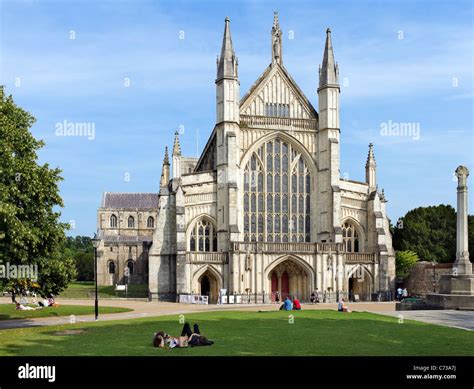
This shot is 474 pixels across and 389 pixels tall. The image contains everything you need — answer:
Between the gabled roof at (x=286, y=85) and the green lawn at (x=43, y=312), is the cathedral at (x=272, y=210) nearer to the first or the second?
the gabled roof at (x=286, y=85)

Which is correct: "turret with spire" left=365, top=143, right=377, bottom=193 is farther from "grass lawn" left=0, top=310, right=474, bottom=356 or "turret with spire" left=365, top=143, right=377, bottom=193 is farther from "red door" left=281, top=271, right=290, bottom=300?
"grass lawn" left=0, top=310, right=474, bottom=356

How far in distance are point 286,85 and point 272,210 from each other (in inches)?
509

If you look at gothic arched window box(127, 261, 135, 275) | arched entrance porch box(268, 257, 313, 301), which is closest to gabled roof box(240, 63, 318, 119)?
arched entrance porch box(268, 257, 313, 301)

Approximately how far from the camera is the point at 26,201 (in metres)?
30.8

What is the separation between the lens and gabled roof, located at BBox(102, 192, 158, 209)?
373ft

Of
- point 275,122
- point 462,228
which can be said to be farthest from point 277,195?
point 462,228

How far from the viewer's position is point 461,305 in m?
38.2

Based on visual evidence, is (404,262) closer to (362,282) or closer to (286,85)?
(362,282)

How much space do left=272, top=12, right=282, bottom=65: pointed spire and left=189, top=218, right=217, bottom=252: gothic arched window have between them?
1822 cm

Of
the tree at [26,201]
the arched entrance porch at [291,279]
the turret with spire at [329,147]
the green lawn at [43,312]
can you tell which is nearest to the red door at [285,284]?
the arched entrance porch at [291,279]
